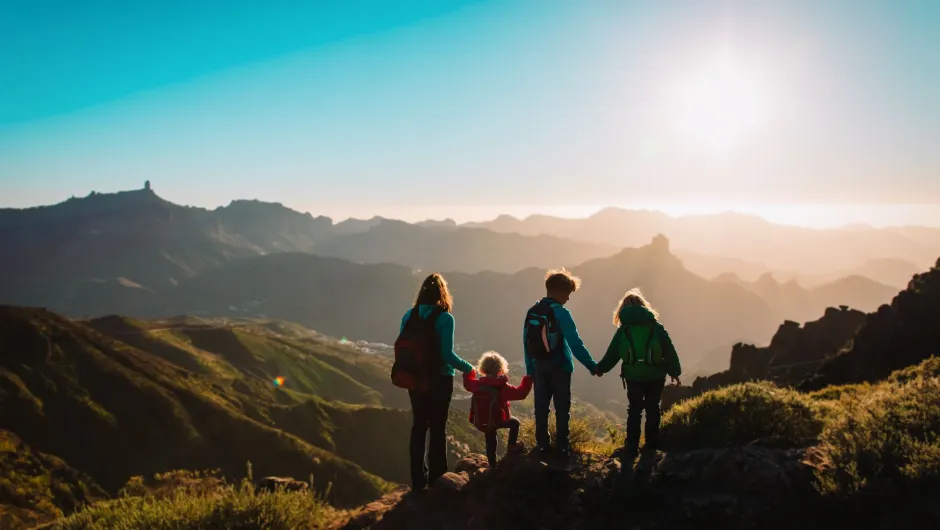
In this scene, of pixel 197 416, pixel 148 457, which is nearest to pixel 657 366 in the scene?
Result: pixel 148 457

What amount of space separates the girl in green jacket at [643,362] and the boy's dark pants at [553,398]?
38.2 inches

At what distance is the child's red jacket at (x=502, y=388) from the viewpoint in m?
8.19

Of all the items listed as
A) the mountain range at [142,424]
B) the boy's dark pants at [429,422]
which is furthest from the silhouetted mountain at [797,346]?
the mountain range at [142,424]

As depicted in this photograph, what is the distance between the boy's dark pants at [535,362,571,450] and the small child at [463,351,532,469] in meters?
0.25

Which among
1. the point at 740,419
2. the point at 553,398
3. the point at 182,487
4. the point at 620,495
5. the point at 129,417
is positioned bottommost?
the point at 129,417

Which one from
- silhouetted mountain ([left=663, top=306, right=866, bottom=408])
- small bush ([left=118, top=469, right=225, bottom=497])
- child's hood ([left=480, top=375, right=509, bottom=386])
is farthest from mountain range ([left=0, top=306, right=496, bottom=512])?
child's hood ([left=480, top=375, right=509, bottom=386])

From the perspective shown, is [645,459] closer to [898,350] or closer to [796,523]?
[796,523]

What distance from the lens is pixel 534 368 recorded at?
817cm

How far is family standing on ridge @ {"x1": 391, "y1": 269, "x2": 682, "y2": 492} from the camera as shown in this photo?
7.65 m

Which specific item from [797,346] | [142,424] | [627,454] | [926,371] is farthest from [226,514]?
[142,424]

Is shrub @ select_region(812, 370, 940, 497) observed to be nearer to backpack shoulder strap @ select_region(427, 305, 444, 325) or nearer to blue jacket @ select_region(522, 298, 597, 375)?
blue jacket @ select_region(522, 298, 597, 375)

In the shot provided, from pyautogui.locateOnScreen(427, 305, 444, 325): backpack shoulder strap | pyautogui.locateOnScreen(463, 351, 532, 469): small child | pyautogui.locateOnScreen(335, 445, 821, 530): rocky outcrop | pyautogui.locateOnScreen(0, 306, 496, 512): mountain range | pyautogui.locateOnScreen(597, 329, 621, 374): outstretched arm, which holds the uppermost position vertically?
pyautogui.locateOnScreen(427, 305, 444, 325): backpack shoulder strap

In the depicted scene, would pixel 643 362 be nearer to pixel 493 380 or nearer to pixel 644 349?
pixel 644 349

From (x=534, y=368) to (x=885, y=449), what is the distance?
457 centimetres
